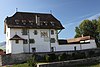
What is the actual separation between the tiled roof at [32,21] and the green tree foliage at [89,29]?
24813mm

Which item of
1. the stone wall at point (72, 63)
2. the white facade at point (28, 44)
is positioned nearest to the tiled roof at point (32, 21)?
the white facade at point (28, 44)

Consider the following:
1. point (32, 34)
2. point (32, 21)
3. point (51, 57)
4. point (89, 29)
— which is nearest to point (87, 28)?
point (89, 29)

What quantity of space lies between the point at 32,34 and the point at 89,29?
113 ft

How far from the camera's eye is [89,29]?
293 ft

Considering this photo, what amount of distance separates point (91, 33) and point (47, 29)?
30.1 metres

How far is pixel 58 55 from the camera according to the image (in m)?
54.4

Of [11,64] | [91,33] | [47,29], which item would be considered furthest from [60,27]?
[91,33]

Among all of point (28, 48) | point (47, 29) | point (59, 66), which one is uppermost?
point (47, 29)

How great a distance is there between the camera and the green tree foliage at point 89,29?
87.1 metres

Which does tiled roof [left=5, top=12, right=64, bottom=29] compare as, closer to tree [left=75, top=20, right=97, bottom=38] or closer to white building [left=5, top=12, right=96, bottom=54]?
white building [left=5, top=12, right=96, bottom=54]

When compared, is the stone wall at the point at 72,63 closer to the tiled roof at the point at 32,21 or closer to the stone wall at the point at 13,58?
the stone wall at the point at 13,58

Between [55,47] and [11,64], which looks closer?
[11,64]

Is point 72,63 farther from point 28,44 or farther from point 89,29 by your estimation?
point 89,29

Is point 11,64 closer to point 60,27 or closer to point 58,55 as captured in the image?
point 58,55
